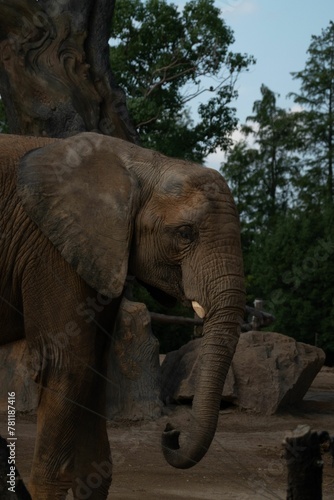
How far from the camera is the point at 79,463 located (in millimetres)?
6078

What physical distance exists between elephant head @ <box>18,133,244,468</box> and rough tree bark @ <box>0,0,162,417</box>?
22.4ft

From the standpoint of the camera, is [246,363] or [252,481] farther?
[246,363]

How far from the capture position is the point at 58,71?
Answer: 12766mm

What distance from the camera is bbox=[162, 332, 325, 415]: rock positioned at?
1363 cm

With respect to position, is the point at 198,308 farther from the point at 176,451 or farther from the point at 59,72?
the point at 59,72

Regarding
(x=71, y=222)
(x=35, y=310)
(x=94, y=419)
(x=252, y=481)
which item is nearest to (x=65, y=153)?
(x=71, y=222)

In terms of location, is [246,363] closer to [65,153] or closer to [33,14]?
[33,14]

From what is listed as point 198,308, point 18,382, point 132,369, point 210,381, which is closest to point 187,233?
point 198,308

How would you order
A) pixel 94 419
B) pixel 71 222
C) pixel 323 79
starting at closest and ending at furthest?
pixel 71 222
pixel 94 419
pixel 323 79

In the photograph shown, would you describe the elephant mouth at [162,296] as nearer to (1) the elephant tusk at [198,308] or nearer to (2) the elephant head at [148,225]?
(2) the elephant head at [148,225]

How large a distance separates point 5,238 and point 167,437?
136cm

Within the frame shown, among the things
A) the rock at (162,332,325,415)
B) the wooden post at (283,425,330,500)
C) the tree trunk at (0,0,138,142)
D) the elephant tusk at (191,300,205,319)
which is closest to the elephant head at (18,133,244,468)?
the elephant tusk at (191,300,205,319)

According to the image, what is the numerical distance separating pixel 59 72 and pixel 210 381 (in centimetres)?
809

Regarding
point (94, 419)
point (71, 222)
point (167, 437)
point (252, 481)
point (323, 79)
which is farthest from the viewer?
point (323, 79)
